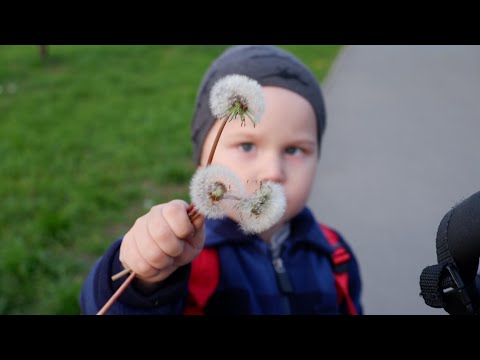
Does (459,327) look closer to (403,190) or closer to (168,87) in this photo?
(403,190)

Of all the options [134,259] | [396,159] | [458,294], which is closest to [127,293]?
[134,259]

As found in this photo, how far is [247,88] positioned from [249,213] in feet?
0.50

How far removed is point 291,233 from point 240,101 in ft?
2.31

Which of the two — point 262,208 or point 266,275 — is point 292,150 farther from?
point 262,208

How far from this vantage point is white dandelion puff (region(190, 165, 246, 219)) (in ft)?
1.90

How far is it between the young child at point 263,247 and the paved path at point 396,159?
24 cm

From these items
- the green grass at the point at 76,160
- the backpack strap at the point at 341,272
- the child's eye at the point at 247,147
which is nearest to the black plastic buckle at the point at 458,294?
the child's eye at the point at 247,147

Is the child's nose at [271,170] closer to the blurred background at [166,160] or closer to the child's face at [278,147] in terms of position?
the child's face at [278,147]

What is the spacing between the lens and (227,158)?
100cm

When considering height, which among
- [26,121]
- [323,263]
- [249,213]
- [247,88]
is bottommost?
[323,263]

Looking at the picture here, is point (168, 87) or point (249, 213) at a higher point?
point (168, 87)

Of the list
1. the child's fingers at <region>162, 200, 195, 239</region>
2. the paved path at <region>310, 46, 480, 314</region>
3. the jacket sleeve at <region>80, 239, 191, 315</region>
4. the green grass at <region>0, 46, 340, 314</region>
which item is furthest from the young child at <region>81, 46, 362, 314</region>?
the green grass at <region>0, 46, 340, 314</region>

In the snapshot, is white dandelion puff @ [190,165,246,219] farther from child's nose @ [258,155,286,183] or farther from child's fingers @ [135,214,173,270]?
child's nose @ [258,155,286,183]

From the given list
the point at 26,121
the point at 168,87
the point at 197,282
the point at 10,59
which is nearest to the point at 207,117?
the point at 197,282
